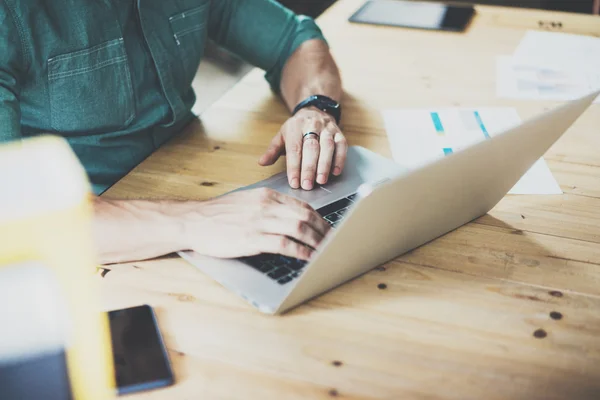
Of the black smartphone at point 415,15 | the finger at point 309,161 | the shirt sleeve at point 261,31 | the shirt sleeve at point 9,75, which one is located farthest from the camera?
the black smartphone at point 415,15

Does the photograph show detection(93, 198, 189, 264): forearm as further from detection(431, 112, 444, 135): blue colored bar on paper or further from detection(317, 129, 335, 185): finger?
detection(431, 112, 444, 135): blue colored bar on paper

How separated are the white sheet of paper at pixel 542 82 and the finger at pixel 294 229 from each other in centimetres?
74

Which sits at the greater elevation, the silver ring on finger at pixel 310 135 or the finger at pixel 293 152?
the silver ring on finger at pixel 310 135

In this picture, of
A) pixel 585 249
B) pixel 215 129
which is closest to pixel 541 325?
pixel 585 249

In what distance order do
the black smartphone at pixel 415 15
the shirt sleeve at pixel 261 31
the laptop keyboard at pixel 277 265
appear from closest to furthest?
the laptop keyboard at pixel 277 265 → the shirt sleeve at pixel 261 31 → the black smartphone at pixel 415 15

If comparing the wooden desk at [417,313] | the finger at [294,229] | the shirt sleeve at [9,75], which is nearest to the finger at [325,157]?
the wooden desk at [417,313]

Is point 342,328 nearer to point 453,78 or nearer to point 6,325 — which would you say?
point 6,325

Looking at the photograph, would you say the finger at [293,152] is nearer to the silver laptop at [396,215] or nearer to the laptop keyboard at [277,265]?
the silver laptop at [396,215]

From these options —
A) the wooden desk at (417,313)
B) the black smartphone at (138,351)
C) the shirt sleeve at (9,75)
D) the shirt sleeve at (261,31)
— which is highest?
the shirt sleeve at (9,75)

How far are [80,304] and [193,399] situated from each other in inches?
8.8

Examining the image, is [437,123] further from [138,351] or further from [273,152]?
[138,351]

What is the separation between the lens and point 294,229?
83cm

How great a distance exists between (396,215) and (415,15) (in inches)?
49.7

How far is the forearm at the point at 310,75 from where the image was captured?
1.36 m
